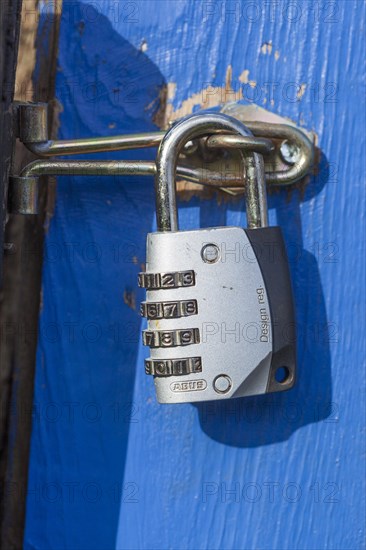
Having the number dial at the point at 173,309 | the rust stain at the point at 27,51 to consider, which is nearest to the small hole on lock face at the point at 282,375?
the number dial at the point at 173,309

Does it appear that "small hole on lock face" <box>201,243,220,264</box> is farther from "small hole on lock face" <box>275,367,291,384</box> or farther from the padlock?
"small hole on lock face" <box>275,367,291,384</box>

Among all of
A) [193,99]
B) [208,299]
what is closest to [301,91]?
[193,99]

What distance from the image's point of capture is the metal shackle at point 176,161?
670mm

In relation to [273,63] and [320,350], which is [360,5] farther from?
[320,350]

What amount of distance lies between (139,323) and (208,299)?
5.7 inches

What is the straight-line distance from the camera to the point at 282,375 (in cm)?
75

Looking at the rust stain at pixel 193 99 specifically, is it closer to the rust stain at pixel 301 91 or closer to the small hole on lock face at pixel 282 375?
the rust stain at pixel 301 91

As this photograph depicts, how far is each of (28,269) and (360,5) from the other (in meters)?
0.45

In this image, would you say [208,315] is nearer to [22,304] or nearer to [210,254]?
[210,254]

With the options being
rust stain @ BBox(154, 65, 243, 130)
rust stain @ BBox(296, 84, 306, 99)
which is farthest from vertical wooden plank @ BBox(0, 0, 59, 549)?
rust stain @ BBox(296, 84, 306, 99)

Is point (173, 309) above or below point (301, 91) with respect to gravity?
below

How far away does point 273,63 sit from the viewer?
2.39 ft

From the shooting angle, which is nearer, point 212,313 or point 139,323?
point 212,313

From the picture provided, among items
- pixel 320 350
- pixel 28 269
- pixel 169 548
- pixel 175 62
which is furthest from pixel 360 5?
pixel 169 548
